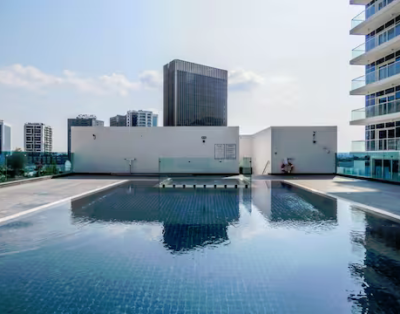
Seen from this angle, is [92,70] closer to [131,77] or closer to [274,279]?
[131,77]

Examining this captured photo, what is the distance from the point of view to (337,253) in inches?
175

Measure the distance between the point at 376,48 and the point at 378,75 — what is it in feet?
5.03

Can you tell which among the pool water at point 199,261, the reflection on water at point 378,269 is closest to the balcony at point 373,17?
the pool water at point 199,261

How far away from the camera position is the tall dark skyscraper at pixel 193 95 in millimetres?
65625

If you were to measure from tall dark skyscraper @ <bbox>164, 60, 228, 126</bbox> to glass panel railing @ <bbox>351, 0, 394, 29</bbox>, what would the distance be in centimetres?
4747

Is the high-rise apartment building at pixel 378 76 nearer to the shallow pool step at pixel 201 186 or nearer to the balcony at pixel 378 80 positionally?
the balcony at pixel 378 80

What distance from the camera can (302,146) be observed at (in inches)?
670

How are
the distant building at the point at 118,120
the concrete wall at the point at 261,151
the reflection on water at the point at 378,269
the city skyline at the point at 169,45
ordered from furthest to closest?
the distant building at the point at 118,120 < the concrete wall at the point at 261,151 < the city skyline at the point at 169,45 < the reflection on water at the point at 378,269

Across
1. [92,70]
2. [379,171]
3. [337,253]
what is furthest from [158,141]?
[337,253]

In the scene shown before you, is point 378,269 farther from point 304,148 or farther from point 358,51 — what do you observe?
point 358,51

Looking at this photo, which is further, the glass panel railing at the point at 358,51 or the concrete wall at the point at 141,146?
the glass panel railing at the point at 358,51

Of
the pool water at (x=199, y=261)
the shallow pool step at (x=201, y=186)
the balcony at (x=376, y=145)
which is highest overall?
the balcony at (x=376, y=145)

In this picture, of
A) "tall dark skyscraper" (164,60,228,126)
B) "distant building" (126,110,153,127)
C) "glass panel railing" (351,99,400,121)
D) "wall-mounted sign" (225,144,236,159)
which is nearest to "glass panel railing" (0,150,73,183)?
"wall-mounted sign" (225,144,236,159)

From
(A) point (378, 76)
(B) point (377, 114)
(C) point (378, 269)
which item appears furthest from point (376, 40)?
(C) point (378, 269)
